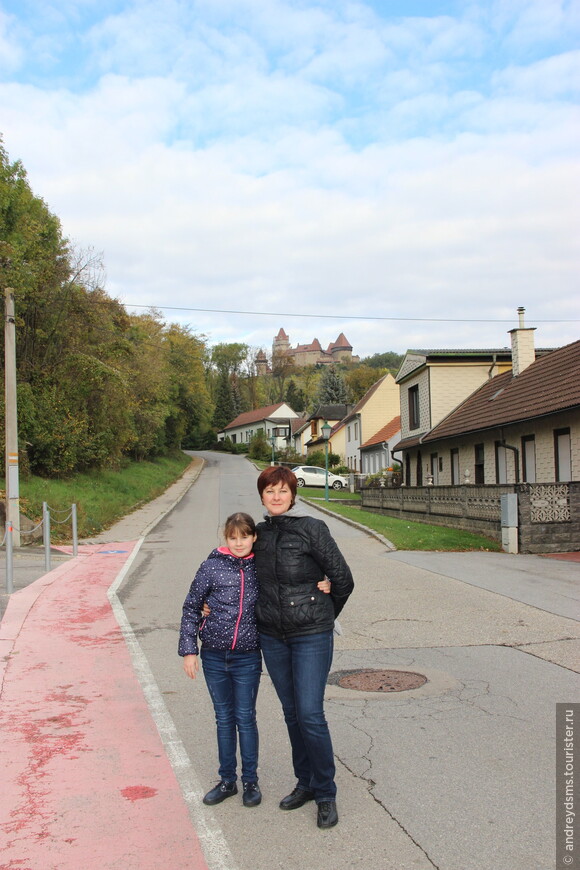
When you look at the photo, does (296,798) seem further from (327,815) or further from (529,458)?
(529,458)

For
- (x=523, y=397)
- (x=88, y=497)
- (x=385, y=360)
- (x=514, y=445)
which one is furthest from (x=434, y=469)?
(x=385, y=360)

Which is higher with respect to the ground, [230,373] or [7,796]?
[230,373]

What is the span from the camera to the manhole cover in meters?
6.77

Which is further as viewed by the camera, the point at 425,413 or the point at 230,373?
the point at 230,373

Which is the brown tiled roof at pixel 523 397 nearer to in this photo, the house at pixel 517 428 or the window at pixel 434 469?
the house at pixel 517 428

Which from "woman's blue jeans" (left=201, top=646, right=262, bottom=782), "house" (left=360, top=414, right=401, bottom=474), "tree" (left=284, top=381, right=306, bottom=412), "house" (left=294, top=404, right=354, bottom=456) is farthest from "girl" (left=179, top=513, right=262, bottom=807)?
"tree" (left=284, top=381, right=306, bottom=412)

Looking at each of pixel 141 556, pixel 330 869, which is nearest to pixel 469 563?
pixel 141 556

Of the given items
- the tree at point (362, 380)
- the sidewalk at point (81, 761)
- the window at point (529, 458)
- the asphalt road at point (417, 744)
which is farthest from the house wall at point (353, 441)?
the sidewalk at point (81, 761)

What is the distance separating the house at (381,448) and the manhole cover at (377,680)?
38914mm

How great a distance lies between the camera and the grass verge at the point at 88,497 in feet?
72.1

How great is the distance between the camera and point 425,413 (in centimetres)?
3362

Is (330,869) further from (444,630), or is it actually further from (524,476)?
(524,476)

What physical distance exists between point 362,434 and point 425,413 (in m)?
24.3

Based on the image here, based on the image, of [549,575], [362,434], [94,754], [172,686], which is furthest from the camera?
[362,434]
